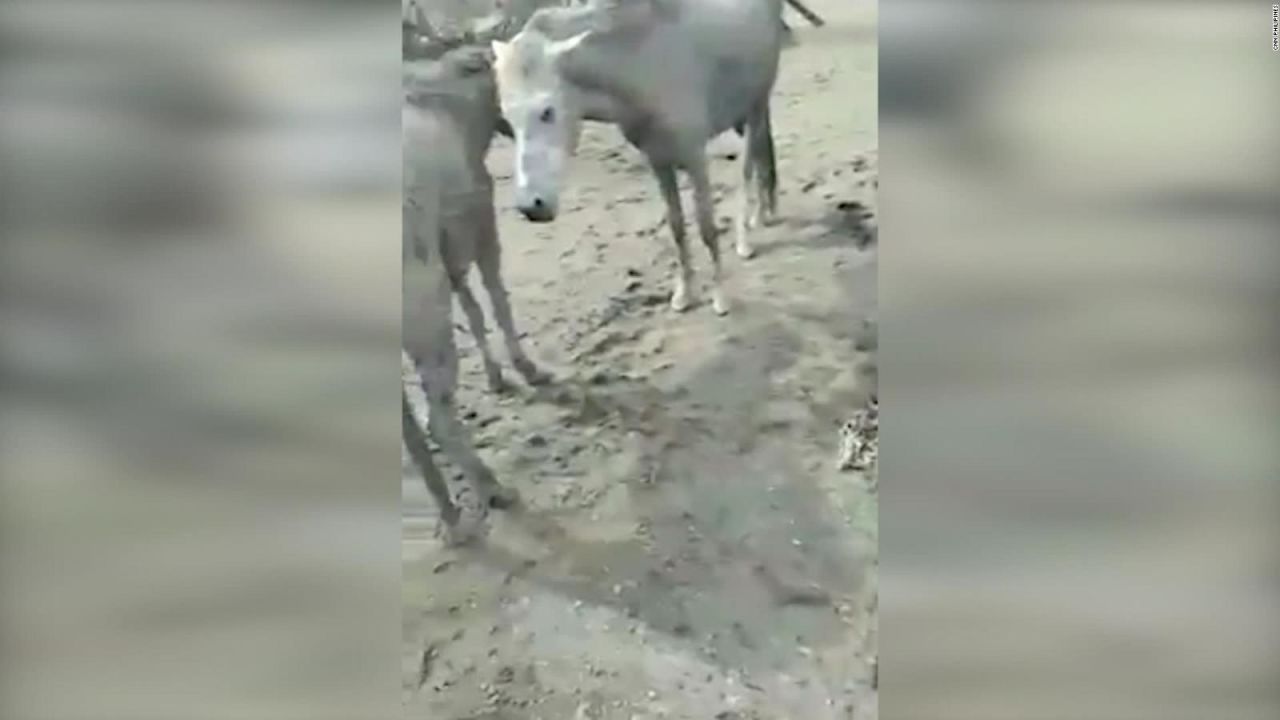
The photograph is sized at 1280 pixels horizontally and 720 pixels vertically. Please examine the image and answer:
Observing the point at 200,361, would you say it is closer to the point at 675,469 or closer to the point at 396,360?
the point at 396,360

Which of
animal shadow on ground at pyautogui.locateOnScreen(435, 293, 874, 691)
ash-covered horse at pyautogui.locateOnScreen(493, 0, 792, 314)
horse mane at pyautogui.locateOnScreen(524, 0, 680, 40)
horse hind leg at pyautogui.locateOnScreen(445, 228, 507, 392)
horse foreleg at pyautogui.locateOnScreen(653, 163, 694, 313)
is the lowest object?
animal shadow on ground at pyautogui.locateOnScreen(435, 293, 874, 691)

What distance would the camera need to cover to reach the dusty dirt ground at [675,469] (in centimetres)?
160

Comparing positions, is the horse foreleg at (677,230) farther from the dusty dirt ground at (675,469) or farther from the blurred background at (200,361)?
the blurred background at (200,361)

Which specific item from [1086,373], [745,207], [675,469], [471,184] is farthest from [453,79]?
[1086,373]

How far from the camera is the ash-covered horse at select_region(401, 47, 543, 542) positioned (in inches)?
64.6

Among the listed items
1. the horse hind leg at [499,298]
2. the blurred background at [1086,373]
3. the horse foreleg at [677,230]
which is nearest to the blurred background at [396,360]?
the blurred background at [1086,373]

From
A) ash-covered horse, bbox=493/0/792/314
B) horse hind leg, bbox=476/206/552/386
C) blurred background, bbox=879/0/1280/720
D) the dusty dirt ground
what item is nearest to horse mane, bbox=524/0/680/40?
ash-covered horse, bbox=493/0/792/314

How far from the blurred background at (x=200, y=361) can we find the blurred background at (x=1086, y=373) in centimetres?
61

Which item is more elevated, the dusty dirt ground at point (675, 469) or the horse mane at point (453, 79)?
the horse mane at point (453, 79)

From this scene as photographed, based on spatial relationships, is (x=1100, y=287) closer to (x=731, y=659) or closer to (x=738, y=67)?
(x=738, y=67)

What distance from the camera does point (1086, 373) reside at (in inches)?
63.0

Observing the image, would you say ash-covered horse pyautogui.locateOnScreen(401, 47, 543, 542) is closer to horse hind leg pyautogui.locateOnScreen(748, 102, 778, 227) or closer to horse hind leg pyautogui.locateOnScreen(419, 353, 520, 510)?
horse hind leg pyautogui.locateOnScreen(419, 353, 520, 510)

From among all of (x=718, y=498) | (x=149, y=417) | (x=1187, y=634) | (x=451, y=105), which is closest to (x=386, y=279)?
(x=451, y=105)

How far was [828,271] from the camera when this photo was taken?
63.7 inches
